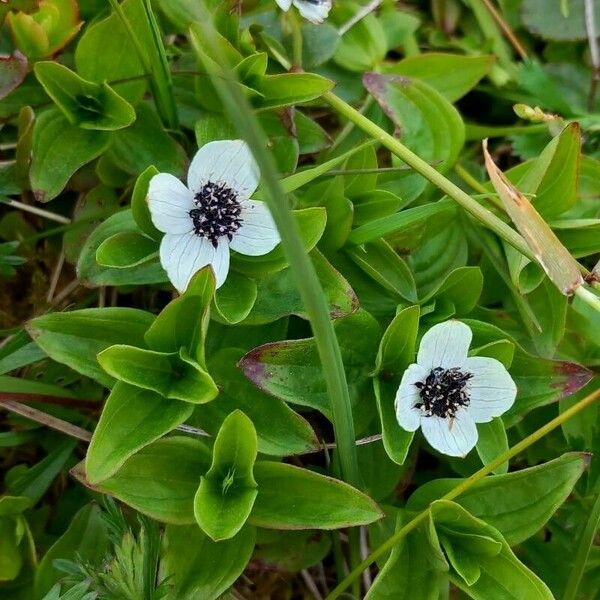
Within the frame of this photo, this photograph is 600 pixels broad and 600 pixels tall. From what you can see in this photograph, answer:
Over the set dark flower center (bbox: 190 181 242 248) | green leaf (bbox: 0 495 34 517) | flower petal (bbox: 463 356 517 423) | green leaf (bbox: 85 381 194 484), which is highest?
dark flower center (bbox: 190 181 242 248)

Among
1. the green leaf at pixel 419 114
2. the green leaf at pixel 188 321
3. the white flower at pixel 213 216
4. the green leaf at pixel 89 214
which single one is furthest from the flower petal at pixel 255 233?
the green leaf at pixel 419 114

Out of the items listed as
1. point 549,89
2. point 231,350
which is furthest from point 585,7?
point 231,350

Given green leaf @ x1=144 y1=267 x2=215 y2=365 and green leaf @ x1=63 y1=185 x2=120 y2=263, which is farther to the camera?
green leaf @ x1=63 y1=185 x2=120 y2=263

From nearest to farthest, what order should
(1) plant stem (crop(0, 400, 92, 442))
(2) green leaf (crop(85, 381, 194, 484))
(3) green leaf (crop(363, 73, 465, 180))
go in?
(2) green leaf (crop(85, 381, 194, 484)), (1) plant stem (crop(0, 400, 92, 442)), (3) green leaf (crop(363, 73, 465, 180))

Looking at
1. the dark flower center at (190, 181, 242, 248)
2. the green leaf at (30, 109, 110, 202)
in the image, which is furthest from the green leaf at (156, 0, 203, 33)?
the dark flower center at (190, 181, 242, 248)

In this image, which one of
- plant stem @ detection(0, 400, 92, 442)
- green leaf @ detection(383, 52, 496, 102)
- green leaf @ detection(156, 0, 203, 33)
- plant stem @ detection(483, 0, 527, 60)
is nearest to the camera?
plant stem @ detection(0, 400, 92, 442)

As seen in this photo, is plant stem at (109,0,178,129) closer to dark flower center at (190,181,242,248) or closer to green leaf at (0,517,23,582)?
dark flower center at (190,181,242,248)

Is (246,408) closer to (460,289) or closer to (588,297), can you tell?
(460,289)
